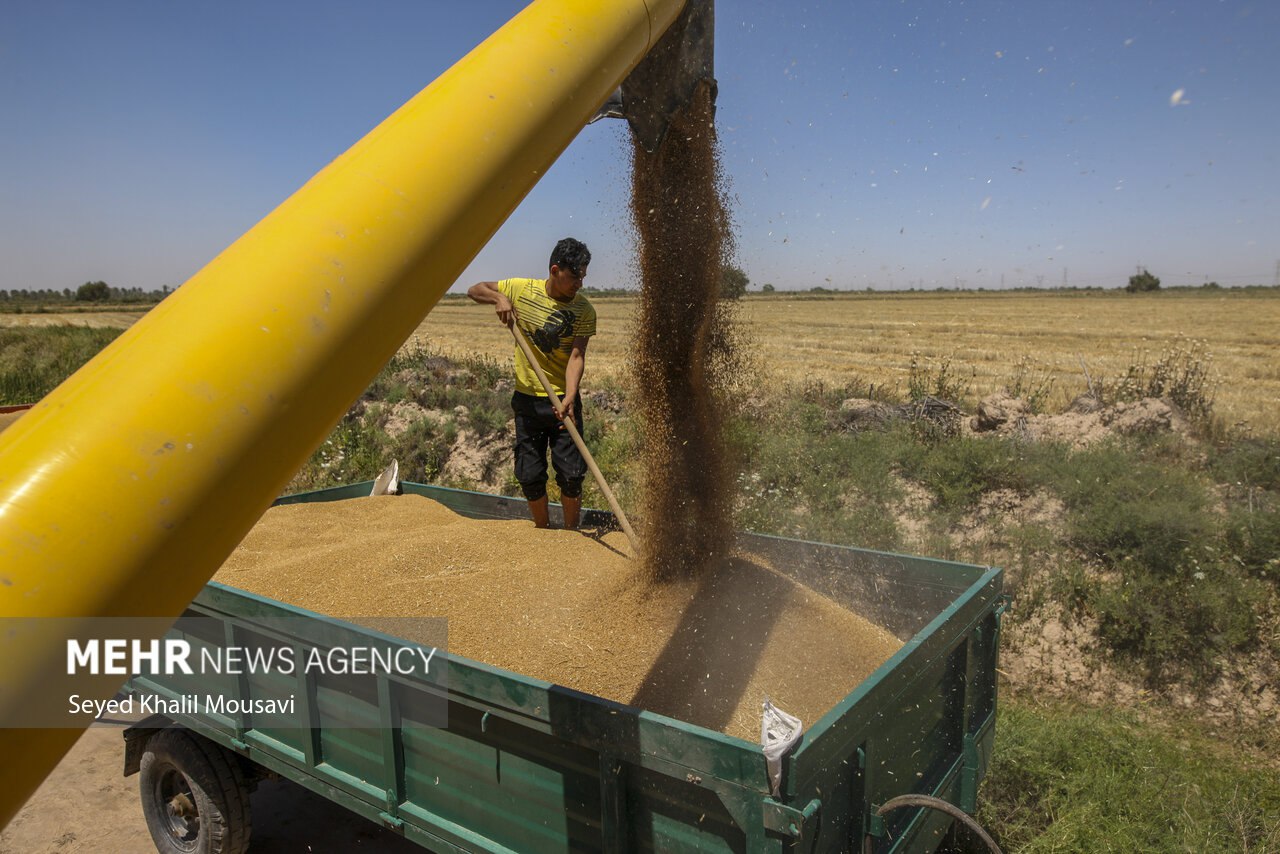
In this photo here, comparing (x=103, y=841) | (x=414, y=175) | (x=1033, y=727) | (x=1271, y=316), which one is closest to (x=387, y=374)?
(x=103, y=841)

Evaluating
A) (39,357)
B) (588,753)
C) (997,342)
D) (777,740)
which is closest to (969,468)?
(588,753)

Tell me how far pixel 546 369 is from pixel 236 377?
394 cm

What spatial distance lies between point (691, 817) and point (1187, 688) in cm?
372

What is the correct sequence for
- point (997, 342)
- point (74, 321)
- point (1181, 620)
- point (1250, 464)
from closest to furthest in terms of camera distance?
1. point (1181, 620)
2. point (1250, 464)
3. point (997, 342)
4. point (74, 321)

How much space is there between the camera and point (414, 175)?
0.82 metres

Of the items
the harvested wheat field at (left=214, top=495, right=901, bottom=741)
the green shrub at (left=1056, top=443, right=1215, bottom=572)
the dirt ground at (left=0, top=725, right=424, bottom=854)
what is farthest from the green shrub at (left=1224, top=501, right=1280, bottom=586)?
the dirt ground at (left=0, top=725, right=424, bottom=854)

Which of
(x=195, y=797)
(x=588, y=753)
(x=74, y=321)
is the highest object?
(x=74, y=321)

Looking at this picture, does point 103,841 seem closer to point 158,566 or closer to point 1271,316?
point 158,566

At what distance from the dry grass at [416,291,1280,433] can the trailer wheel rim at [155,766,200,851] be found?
2.54 m

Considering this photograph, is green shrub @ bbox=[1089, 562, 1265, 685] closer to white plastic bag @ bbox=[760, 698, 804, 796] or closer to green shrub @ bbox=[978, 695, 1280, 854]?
green shrub @ bbox=[978, 695, 1280, 854]

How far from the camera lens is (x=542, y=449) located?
466 centimetres

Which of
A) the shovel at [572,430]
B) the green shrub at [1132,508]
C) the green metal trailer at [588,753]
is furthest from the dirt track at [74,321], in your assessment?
the green shrub at [1132,508]

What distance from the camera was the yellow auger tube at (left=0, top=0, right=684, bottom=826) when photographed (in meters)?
0.60

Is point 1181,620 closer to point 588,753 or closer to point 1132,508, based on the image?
point 1132,508
